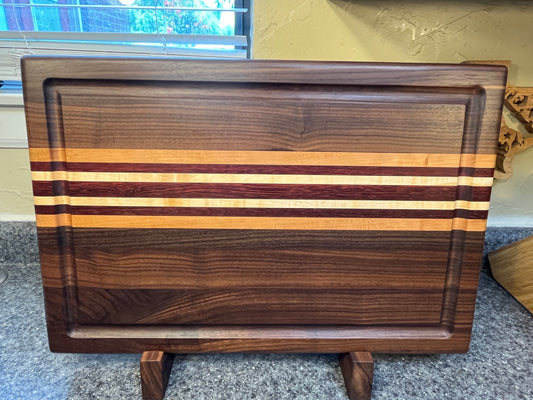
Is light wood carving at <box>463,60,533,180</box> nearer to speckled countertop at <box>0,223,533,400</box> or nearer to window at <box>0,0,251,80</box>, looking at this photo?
speckled countertop at <box>0,223,533,400</box>

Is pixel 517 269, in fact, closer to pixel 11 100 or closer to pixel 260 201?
pixel 260 201

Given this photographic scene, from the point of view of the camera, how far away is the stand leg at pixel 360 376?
0.49 metres

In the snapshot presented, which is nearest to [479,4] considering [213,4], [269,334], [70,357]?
[213,4]

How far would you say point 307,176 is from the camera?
462 mm

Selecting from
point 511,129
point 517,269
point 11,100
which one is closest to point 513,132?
point 511,129

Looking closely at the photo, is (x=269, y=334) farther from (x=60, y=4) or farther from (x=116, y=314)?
(x=60, y=4)

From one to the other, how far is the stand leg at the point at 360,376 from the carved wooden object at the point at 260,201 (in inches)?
0.6

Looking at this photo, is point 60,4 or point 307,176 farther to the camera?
point 60,4

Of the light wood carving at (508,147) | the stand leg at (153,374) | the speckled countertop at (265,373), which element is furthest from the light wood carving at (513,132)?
the stand leg at (153,374)

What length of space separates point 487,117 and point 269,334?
35cm

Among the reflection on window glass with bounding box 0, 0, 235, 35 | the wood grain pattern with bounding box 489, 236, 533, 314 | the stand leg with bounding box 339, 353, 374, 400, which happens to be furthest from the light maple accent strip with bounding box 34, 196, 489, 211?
the reflection on window glass with bounding box 0, 0, 235, 35

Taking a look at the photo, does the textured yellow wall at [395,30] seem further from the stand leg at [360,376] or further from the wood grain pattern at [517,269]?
the stand leg at [360,376]

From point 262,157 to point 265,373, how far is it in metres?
0.28

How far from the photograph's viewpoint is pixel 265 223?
47 cm
